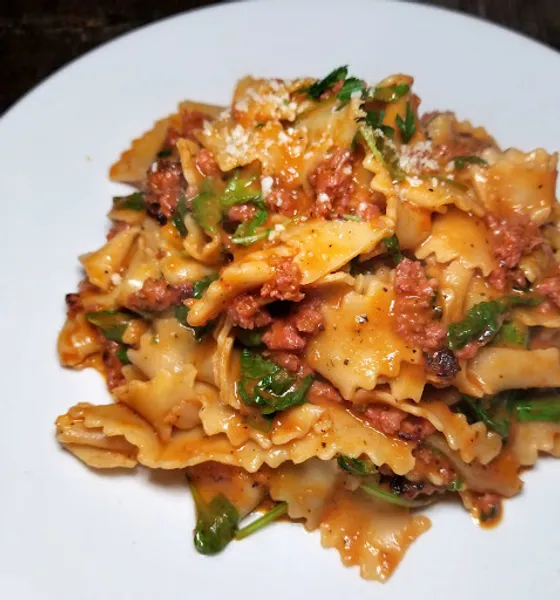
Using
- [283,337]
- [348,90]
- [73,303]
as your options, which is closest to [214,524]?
[283,337]

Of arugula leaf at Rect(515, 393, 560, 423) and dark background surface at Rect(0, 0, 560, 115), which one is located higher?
dark background surface at Rect(0, 0, 560, 115)

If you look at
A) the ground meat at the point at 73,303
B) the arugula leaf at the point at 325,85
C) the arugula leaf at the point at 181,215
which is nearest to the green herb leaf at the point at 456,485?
the arugula leaf at the point at 181,215

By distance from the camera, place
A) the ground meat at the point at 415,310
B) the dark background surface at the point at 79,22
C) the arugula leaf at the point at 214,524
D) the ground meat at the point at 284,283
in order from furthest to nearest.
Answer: the dark background surface at the point at 79,22 < the arugula leaf at the point at 214,524 < the ground meat at the point at 415,310 < the ground meat at the point at 284,283

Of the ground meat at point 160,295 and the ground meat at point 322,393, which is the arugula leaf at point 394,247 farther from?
the ground meat at point 160,295

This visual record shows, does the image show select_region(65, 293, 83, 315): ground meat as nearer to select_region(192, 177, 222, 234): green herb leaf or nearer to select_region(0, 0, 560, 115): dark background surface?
select_region(192, 177, 222, 234): green herb leaf

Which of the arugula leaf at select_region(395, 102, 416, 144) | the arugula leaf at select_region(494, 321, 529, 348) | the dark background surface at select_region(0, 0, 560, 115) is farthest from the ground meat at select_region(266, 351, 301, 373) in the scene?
the dark background surface at select_region(0, 0, 560, 115)

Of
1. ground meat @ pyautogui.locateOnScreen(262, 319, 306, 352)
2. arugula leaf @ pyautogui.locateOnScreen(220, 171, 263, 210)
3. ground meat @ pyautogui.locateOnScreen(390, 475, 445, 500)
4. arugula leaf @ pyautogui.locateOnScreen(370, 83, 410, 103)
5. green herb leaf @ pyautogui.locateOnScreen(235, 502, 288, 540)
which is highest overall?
arugula leaf @ pyautogui.locateOnScreen(370, 83, 410, 103)

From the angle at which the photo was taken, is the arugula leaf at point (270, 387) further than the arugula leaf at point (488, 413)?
No
